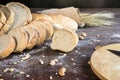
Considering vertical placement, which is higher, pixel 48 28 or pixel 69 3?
pixel 48 28

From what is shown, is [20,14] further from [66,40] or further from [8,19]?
[66,40]

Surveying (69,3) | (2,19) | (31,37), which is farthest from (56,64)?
(69,3)

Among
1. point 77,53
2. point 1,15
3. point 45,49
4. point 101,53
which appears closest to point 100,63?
point 101,53

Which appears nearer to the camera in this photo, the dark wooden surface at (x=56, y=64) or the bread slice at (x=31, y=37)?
the dark wooden surface at (x=56, y=64)

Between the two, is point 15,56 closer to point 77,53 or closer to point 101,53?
point 77,53

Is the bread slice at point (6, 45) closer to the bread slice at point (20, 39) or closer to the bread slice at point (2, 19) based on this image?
the bread slice at point (20, 39)

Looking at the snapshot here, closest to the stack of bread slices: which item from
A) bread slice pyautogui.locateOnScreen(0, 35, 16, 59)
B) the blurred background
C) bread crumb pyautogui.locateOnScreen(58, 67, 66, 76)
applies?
bread slice pyautogui.locateOnScreen(0, 35, 16, 59)

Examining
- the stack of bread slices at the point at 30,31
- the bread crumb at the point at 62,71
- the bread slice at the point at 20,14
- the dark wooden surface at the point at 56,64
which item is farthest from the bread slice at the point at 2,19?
the bread crumb at the point at 62,71
